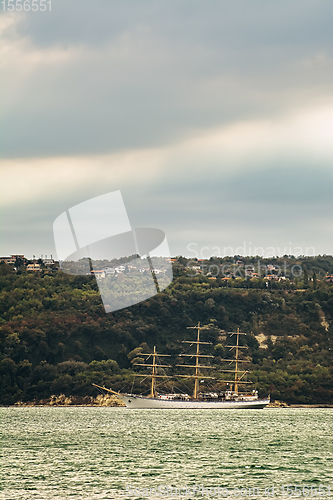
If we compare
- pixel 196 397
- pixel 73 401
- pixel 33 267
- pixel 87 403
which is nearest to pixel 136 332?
pixel 87 403

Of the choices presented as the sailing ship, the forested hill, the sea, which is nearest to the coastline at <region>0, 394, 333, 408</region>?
the forested hill

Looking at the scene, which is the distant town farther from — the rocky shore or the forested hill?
the rocky shore

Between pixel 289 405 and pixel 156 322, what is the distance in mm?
22452

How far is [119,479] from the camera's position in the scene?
21.3 meters

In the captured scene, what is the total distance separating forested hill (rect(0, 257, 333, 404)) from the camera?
87812 mm

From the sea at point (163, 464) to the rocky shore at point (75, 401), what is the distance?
47.3 meters

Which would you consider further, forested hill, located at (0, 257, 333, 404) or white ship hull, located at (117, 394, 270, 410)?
forested hill, located at (0, 257, 333, 404)

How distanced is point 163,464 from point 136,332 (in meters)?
69.6

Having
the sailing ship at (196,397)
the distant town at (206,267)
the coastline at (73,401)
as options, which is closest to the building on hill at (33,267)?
the distant town at (206,267)

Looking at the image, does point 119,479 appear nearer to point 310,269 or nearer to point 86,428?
point 86,428

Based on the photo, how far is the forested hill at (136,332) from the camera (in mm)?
87812

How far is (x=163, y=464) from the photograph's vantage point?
81.1 ft

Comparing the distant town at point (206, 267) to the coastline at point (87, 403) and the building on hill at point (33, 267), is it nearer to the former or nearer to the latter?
the building on hill at point (33, 267)

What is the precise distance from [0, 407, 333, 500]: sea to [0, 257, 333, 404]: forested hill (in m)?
48.5
